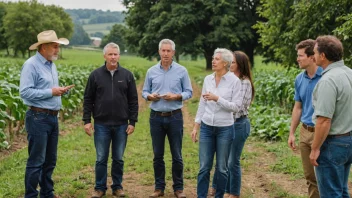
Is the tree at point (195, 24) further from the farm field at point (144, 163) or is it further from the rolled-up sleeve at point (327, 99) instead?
the rolled-up sleeve at point (327, 99)

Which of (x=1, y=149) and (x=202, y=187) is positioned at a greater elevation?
(x=202, y=187)

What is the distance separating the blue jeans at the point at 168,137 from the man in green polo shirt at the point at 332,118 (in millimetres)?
2428

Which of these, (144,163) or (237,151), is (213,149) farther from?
(144,163)

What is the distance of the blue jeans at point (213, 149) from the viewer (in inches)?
219

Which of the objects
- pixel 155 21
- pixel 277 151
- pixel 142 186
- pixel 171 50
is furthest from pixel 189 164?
pixel 155 21

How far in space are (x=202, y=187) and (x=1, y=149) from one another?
18.5 feet

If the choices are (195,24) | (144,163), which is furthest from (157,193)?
(195,24)

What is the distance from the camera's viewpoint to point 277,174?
26.0 feet

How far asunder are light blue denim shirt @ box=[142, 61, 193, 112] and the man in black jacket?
0.96ft

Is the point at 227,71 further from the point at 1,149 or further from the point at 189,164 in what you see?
the point at 1,149

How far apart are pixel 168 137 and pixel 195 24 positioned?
101 feet

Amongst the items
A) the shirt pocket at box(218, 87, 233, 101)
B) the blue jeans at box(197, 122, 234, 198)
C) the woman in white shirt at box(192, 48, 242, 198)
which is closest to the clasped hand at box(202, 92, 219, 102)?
the woman in white shirt at box(192, 48, 242, 198)

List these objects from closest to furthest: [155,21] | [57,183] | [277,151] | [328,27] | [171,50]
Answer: [171,50]
[57,183]
[277,151]
[328,27]
[155,21]

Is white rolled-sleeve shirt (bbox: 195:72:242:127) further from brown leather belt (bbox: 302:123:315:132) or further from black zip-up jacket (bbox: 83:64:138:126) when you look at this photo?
black zip-up jacket (bbox: 83:64:138:126)
